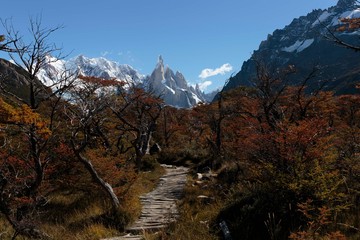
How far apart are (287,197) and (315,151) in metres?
1.75

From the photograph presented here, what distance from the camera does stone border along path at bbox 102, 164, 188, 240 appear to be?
965 centimetres

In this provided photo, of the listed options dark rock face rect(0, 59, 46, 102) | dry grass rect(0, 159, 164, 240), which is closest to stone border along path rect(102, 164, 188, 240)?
dry grass rect(0, 159, 164, 240)

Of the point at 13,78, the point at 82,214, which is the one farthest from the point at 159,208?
the point at 13,78

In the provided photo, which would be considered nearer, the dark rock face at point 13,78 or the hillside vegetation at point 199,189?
the hillside vegetation at point 199,189

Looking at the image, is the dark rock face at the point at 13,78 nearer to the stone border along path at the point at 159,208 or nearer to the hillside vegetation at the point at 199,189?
the hillside vegetation at the point at 199,189

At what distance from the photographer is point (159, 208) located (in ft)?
39.1

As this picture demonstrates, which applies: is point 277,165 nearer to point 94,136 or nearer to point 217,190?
point 217,190

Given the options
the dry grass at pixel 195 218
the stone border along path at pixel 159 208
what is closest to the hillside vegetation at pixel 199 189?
the dry grass at pixel 195 218

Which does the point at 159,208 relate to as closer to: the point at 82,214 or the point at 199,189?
the point at 199,189

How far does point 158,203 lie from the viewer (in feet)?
41.7

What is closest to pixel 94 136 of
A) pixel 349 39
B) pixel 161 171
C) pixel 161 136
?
pixel 161 171

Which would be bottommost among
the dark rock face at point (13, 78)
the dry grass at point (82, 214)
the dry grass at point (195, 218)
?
the dry grass at point (195, 218)

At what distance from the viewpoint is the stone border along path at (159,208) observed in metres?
9.65

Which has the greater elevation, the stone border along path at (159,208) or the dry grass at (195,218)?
the dry grass at (195,218)
